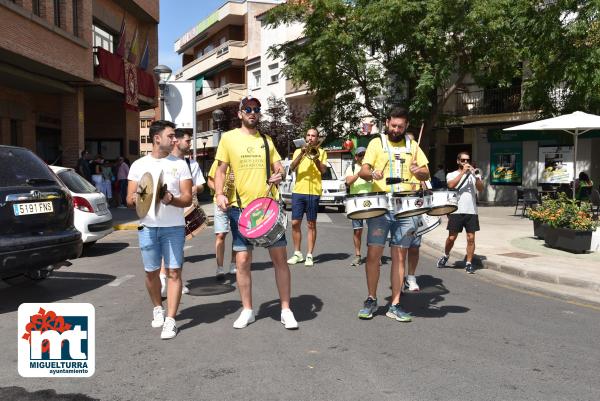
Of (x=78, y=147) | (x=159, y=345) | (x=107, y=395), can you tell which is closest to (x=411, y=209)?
(x=159, y=345)

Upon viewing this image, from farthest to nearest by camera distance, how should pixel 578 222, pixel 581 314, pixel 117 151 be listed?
pixel 117 151
pixel 578 222
pixel 581 314

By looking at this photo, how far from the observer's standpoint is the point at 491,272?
8.07 meters

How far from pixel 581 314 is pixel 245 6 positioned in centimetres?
3983

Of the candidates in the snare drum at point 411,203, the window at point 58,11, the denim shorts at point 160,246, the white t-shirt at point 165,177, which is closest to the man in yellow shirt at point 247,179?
the white t-shirt at point 165,177

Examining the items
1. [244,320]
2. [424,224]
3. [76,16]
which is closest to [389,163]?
[424,224]

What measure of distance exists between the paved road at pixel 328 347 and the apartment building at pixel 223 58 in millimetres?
31828

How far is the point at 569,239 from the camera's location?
941 cm

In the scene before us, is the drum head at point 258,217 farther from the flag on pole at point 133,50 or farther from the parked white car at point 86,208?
the flag on pole at point 133,50

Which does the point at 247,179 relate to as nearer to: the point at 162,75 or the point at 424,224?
the point at 424,224

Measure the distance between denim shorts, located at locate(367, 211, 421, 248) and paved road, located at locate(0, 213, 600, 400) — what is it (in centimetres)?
76

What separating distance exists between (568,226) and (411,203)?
239 inches

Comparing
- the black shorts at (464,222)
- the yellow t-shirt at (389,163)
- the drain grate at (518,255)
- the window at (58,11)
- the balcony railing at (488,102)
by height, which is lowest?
the drain grate at (518,255)

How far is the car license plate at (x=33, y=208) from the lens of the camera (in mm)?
5492

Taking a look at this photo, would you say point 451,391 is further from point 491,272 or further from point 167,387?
point 491,272
